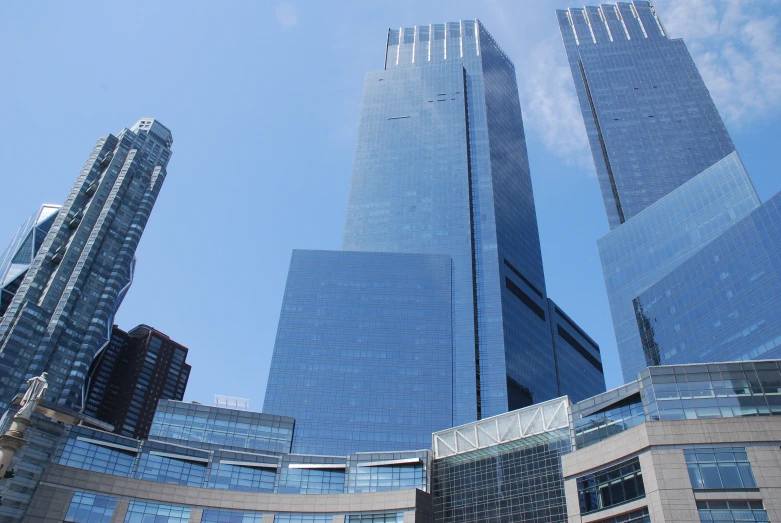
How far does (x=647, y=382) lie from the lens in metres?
64.7

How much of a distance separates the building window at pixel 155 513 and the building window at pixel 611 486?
4449 centimetres

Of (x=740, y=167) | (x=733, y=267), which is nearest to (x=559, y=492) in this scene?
(x=733, y=267)

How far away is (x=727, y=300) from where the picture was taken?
5650 inches

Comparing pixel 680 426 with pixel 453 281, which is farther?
pixel 453 281

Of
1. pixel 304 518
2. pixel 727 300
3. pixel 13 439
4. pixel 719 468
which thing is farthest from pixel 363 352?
pixel 13 439

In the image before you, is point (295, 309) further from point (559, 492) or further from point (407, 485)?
point (559, 492)

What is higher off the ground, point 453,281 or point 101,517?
point 453,281

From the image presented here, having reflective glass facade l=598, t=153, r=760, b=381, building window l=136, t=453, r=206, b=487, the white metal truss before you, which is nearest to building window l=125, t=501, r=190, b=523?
building window l=136, t=453, r=206, b=487

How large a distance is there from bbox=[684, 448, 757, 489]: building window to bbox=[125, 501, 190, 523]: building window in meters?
54.4

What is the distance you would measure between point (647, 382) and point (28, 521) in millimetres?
66121

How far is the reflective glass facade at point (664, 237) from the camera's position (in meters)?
168

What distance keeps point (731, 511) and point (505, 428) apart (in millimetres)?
28096

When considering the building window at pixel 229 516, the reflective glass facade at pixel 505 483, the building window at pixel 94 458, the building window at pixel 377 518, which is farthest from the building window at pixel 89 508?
the reflective glass facade at pixel 505 483

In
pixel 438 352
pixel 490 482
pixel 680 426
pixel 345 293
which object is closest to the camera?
pixel 680 426
